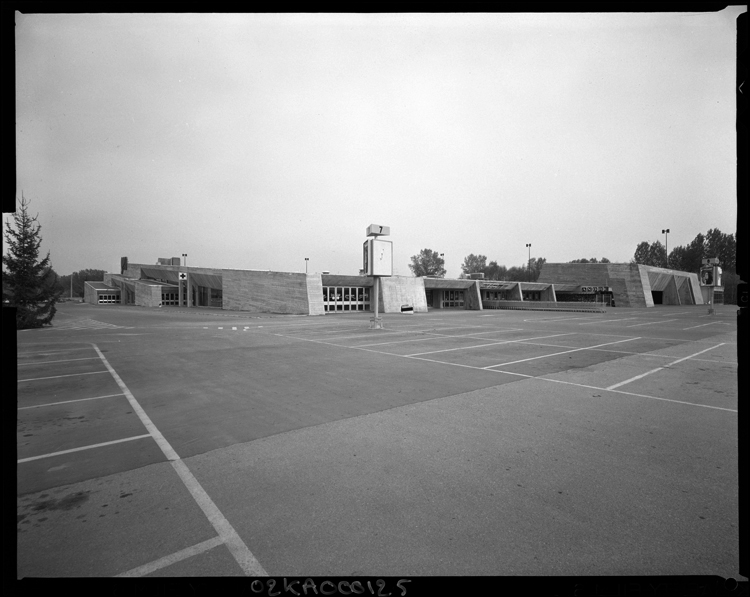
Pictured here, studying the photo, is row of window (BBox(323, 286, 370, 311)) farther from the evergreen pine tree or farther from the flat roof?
the flat roof

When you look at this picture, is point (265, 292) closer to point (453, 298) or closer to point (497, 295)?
point (453, 298)

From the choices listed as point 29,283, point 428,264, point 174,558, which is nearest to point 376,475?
point 174,558

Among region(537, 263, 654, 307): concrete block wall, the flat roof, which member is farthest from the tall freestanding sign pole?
the flat roof

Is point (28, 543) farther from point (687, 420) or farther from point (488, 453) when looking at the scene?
point (687, 420)

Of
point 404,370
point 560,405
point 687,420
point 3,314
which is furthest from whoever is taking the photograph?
point 404,370

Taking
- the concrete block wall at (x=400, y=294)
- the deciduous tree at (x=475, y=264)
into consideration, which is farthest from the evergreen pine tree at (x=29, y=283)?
the deciduous tree at (x=475, y=264)

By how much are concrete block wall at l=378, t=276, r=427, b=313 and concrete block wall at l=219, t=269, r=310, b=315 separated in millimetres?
7556

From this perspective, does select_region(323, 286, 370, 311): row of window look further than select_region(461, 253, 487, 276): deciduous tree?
No

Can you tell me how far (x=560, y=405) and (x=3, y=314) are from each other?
6923mm

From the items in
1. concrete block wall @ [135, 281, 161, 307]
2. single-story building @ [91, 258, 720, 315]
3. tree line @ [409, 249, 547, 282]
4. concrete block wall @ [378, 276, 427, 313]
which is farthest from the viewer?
tree line @ [409, 249, 547, 282]

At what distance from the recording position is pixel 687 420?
5.54 meters

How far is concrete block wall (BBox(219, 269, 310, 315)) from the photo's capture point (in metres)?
35.8
